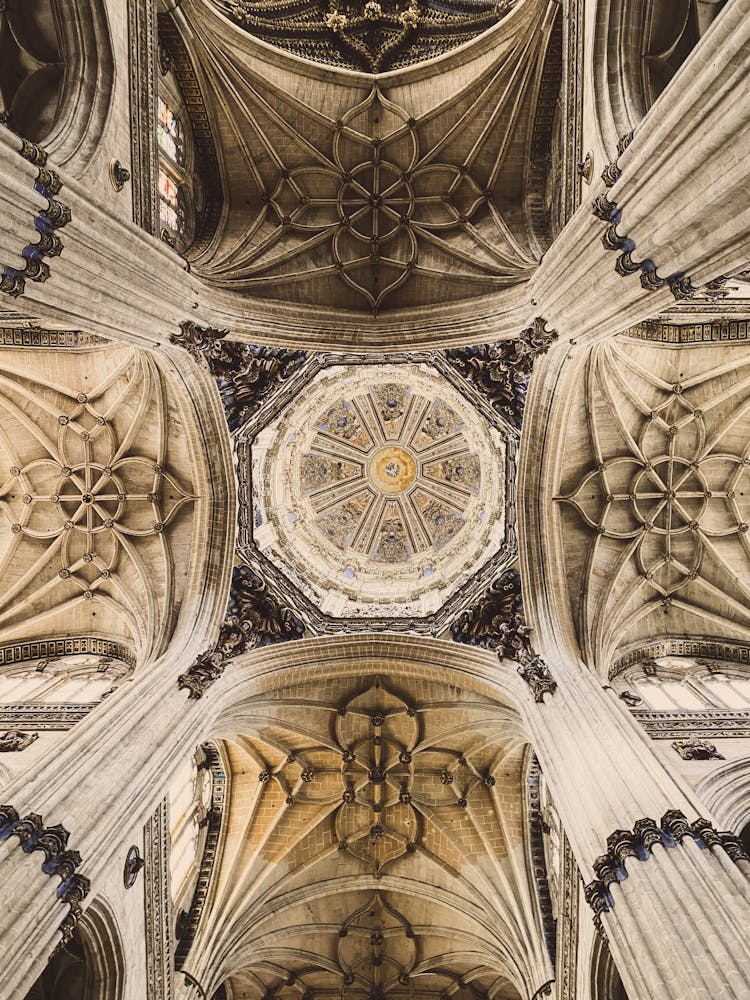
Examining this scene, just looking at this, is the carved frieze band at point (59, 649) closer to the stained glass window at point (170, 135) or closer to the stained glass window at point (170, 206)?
the stained glass window at point (170, 206)

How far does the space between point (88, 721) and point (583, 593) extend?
427 inches

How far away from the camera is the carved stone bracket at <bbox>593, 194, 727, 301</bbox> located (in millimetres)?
6938

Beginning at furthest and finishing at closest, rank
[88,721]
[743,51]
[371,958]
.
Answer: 1. [371,958]
2. [88,721]
3. [743,51]

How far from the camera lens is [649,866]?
666 cm

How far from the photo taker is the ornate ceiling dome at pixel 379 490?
52.0 feet

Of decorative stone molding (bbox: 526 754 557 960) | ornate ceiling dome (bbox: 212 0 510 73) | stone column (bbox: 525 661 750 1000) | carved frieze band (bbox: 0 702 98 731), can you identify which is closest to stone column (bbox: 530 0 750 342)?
stone column (bbox: 525 661 750 1000)

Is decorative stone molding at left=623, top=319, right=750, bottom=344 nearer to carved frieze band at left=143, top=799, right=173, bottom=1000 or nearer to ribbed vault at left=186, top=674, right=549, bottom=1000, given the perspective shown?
ribbed vault at left=186, top=674, right=549, bottom=1000

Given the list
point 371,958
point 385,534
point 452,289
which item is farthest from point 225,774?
point 452,289

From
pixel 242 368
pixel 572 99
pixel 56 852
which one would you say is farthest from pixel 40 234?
pixel 572 99

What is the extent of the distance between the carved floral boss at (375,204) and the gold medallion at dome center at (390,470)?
28.1 ft

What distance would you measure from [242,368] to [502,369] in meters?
5.71

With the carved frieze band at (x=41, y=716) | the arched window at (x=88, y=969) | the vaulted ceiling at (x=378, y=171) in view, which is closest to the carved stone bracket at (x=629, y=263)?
the vaulted ceiling at (x=378, y=171)

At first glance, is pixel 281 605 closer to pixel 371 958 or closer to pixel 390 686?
pixel 390 686

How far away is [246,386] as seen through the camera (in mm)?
13641
